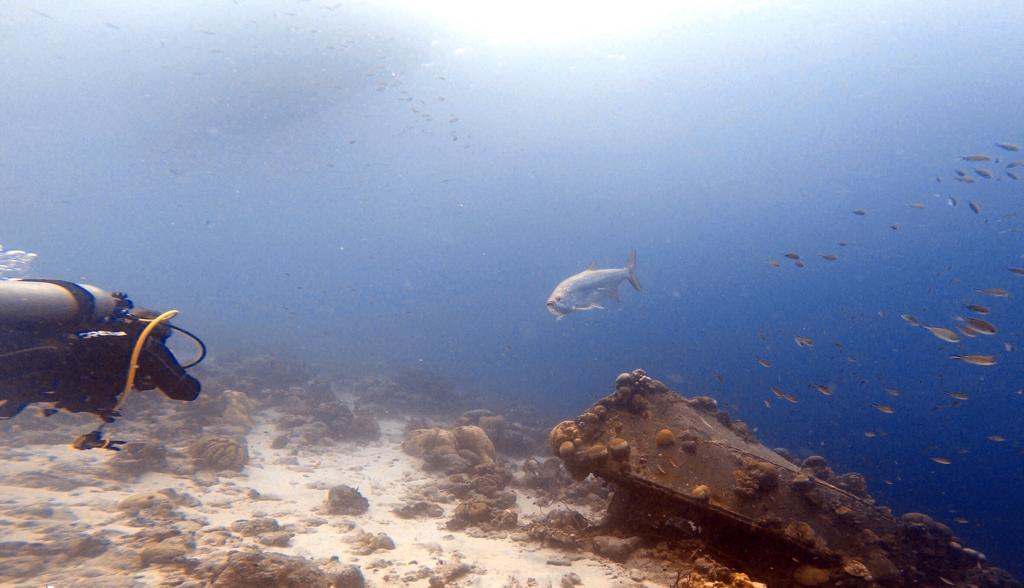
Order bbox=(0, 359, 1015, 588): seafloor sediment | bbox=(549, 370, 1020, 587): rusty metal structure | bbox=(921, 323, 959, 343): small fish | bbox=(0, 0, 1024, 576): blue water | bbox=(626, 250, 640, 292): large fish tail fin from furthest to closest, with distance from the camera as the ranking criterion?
bbox=(0, 0, 1024, 576): blue water < bbox=(626, 250, 640, 292): large fish tail fin < bbox=(921, 323, 959, 343): small fish < bbox=(0, 359, 1015, 588): seafloor sediment < bbox=(549, 370, 1020, 587): rusty metal structure

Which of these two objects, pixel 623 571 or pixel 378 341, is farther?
pixel 378 341

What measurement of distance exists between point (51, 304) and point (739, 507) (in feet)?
23.9

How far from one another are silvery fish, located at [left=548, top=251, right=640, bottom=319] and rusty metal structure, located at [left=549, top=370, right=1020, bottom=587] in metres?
4.70

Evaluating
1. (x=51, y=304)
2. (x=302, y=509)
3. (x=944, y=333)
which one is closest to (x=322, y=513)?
(x=302, y=509)

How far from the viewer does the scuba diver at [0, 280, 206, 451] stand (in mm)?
3709

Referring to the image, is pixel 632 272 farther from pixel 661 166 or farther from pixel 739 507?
pixel 661 166

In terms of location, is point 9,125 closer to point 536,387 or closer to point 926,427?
point 536,387

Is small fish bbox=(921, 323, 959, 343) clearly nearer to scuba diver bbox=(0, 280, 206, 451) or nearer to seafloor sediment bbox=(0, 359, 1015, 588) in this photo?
seafloor sediment bbox=(0, 359, 1015, 588)

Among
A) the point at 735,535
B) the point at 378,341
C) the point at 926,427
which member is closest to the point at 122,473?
the point at 735,535

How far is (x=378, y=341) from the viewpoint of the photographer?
182 feet

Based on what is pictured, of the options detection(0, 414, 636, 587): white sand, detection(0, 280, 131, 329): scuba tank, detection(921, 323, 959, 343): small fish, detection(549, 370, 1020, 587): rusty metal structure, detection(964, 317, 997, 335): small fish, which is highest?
detection(0, 280, 131, 329): scuba tank

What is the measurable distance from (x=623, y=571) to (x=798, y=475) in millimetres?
2546

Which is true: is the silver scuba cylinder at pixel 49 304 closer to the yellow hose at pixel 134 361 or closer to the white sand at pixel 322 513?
the yellow hose at pixel 134 361

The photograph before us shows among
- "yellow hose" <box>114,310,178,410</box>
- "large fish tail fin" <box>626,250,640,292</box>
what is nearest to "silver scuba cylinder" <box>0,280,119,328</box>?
"yellow hose" <box>114,310,178,410</box>
